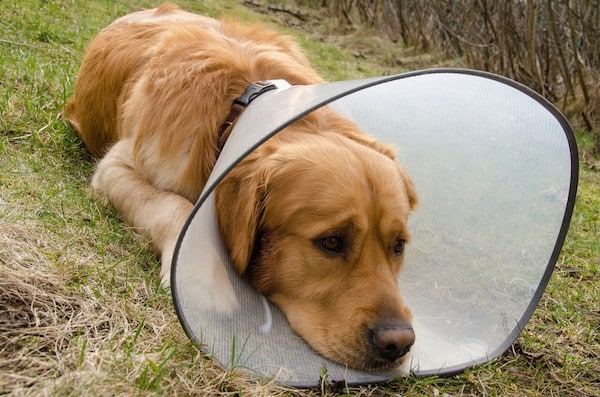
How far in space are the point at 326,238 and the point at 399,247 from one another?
1.29 ft

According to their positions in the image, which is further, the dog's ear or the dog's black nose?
the dog's ear

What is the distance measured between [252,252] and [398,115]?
41.1 inches

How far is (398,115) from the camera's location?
10.3 ft

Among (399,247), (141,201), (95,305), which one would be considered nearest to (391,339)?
(399,247)

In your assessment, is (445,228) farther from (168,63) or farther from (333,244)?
(168,63)

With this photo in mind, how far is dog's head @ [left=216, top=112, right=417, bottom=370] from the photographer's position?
2.30 m

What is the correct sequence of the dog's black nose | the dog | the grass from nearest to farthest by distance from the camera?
the grass, the dog's black nose, the dog

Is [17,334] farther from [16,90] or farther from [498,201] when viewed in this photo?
[16,90]

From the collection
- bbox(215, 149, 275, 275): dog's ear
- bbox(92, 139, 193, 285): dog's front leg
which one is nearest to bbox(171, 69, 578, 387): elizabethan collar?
bbox(215, 149, 275, 275): dog's ear

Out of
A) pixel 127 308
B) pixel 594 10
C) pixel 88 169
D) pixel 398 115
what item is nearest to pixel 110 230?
pixel 127 308

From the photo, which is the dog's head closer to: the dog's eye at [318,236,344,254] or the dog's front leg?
the dog's eye at [318,236,344,254]

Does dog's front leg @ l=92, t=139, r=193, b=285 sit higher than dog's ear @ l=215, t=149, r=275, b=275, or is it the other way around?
dog's ear @ l=215, t=149, r=275, b=275

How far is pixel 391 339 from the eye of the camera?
7.27ft

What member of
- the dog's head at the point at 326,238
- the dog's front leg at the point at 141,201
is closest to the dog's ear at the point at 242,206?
the dog's head at the point at 326,238
